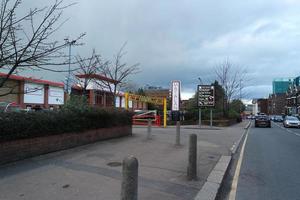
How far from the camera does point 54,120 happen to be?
11.6 metres

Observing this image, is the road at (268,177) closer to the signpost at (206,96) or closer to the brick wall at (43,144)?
the brick wall at (43,144)

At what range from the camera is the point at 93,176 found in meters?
8.54

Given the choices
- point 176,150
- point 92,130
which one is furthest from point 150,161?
point 92,130

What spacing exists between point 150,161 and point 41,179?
12.6ft

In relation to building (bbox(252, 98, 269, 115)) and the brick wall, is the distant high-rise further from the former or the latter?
the brick wall

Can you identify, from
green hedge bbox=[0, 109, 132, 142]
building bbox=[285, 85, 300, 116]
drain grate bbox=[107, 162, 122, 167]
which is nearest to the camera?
green hedge bbox=[0, 109, 132, 142]

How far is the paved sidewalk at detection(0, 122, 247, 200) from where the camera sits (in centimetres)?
702

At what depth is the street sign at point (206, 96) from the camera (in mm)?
37906

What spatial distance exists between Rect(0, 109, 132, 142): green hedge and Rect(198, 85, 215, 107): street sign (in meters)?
22.3

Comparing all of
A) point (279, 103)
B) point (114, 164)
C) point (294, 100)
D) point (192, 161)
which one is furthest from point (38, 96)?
point (279, 103)

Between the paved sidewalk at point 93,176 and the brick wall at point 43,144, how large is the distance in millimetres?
212

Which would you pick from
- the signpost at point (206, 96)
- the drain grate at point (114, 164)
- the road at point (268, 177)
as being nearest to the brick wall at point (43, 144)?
the drain grate at point (114, 164)

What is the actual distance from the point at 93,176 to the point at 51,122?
3501 millimetres

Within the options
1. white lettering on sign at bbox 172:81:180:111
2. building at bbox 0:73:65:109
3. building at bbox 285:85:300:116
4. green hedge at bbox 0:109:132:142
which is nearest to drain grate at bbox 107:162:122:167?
green hedge at bbox 0:109:132:142
